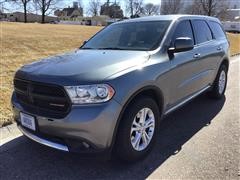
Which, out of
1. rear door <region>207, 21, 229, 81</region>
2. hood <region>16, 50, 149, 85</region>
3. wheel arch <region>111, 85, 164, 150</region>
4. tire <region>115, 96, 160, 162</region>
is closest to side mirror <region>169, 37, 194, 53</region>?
hood <region>16, 50, 149, 85</region>

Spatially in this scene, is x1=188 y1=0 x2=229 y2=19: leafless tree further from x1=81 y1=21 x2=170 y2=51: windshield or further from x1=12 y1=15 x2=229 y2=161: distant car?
x1=12 y1=15 x2=229 y2=161: distant car

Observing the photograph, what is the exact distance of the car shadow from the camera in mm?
3479

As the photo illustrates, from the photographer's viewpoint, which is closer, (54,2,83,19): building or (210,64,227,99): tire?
(210,64,227,99): tire

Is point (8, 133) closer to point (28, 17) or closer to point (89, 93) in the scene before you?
point (89, 93)

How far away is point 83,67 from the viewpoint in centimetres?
353

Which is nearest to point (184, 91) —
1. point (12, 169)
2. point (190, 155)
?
point (190, 155)

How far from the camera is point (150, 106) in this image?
3748 mm

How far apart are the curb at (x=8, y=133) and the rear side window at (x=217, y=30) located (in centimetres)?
408

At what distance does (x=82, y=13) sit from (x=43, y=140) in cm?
11717

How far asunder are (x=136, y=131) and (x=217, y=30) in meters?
3.74

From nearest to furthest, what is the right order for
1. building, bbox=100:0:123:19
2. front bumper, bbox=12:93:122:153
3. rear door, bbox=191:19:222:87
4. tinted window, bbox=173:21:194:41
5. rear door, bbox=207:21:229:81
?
front bumper, bbox=12:93:122:153
tinted window, bbox=173:21:194:41
rear door, bbox=191:19:222:87
rear door, bbox=207:21:229:81
building, bbox=100:0:123:19

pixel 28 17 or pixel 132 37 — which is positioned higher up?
pixel 28 17

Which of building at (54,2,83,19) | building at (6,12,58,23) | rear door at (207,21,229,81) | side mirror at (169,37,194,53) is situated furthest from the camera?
building at (54,2,83,19)

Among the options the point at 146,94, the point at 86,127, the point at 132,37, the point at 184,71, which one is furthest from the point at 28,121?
the point at 184,71
